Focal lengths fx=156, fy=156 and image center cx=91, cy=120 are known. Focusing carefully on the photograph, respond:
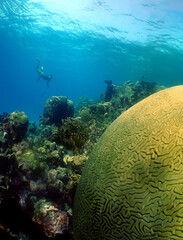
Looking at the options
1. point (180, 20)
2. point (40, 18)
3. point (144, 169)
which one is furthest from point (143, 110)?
point (40, 18)

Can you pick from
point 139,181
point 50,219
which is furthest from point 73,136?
point 139,181

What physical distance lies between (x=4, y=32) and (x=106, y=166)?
148 ft

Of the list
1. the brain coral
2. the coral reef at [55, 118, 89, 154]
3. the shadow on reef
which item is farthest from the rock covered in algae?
the brain coral

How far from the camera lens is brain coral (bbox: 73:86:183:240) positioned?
1.69m

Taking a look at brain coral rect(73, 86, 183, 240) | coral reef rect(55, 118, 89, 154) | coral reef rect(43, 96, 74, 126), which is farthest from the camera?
coral reef rect(43, 96, 74, 126)

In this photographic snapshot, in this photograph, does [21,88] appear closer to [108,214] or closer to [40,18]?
[40,18]

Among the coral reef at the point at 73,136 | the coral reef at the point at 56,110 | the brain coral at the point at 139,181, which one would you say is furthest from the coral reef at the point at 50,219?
the coral reef at the point at 56,110

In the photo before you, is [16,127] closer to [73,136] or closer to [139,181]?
[73,136]

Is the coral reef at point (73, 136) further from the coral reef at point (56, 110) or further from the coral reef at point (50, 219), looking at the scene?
the coral reef at point (56, 110)

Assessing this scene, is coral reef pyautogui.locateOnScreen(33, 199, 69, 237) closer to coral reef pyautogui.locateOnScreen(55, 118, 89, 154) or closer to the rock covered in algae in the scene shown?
coral reef pyautogui.locateOnScreen(55, 118, 89, 154)

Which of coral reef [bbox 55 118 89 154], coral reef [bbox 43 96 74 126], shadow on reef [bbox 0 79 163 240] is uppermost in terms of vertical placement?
shadow on reef [bbox 0 79 163 240]

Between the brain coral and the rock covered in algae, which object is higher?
the brain coral

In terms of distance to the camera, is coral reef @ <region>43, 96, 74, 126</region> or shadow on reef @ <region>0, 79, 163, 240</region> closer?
shadow on reef @ <region>0, 79, 163, 240</region>

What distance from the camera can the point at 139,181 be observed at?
1910mm
